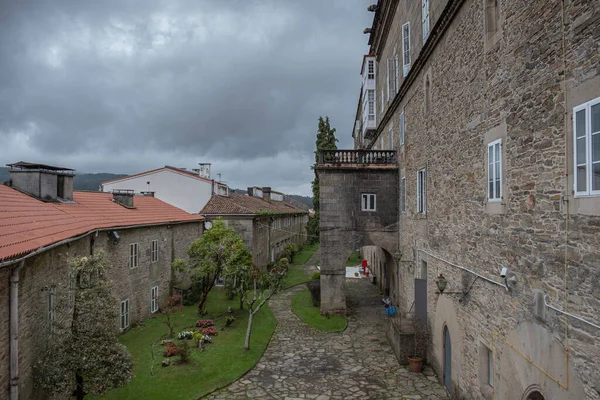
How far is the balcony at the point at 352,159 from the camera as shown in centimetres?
1992

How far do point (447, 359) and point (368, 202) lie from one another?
9582 mm

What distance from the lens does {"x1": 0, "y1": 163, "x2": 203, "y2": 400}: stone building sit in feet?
24.8

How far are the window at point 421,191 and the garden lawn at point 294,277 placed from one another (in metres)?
14.8

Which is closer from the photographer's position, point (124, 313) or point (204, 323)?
point (124, 313)

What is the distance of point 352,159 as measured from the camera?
2016cm

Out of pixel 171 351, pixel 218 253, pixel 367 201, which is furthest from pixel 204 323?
pixel 367 201

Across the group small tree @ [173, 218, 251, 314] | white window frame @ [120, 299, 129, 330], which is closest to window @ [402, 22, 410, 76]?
small tree @ [173, 218, 251, 314]

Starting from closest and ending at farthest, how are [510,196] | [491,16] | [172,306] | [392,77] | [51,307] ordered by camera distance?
1. [510,196]
2. [491,16]
3. [51,307]
4. [172,306]
5. [392,77]

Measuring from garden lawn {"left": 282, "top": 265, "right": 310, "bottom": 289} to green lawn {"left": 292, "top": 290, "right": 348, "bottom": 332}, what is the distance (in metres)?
5.00

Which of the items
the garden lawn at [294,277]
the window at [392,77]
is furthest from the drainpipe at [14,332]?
the garden lawn at [294,277]

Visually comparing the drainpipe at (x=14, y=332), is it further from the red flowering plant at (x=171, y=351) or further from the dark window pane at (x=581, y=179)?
the dark window pane at (x=581, y=179)

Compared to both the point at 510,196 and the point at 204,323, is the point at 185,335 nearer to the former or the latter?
the point at 204,323

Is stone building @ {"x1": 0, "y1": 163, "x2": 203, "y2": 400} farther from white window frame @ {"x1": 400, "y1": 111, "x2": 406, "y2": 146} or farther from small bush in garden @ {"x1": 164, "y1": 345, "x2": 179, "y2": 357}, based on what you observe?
white window frame @ {"x1": 400, "y1": 111, "x2": 406, "y2": 146}

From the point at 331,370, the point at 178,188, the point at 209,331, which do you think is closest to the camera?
the point at 331,370
